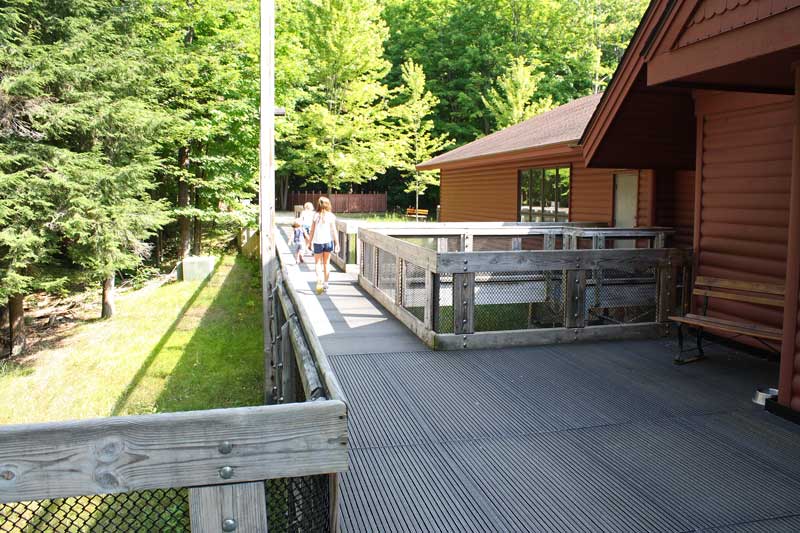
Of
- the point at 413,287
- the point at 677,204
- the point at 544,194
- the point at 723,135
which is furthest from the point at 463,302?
the point at 544,194

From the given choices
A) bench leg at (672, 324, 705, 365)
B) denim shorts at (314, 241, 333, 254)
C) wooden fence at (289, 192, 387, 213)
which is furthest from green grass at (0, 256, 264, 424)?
wooden fence at (289, 192, 387, 213)

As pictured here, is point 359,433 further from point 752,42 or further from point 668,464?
point 752,42

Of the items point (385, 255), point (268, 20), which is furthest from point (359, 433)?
point (268, 20)

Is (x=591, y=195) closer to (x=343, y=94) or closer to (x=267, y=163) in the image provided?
(x=267, y=163)

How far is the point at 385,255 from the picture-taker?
942cm

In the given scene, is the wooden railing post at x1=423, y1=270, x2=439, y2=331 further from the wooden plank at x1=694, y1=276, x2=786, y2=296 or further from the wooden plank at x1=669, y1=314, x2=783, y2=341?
the wooden plank at x1=694, y1=276, x2=786, y2=296

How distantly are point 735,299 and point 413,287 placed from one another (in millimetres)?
3544

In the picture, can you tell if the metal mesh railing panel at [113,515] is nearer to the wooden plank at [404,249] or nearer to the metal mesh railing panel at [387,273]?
the wooden plank at [404,249]

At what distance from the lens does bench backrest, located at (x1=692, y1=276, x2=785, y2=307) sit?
588 centimetres

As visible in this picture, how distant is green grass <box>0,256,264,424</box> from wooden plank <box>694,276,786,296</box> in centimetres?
725

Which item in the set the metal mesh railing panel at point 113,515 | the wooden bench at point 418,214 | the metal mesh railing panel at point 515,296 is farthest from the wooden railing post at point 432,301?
the wooden bench at point 418,214

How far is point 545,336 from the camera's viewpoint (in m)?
7.24

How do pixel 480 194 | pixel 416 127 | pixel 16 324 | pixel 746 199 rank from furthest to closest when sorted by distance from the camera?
pixel 416 127 → pixel 480 194 → pixel 16 324 → pixel 746 199

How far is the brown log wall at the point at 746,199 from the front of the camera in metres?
6.50
